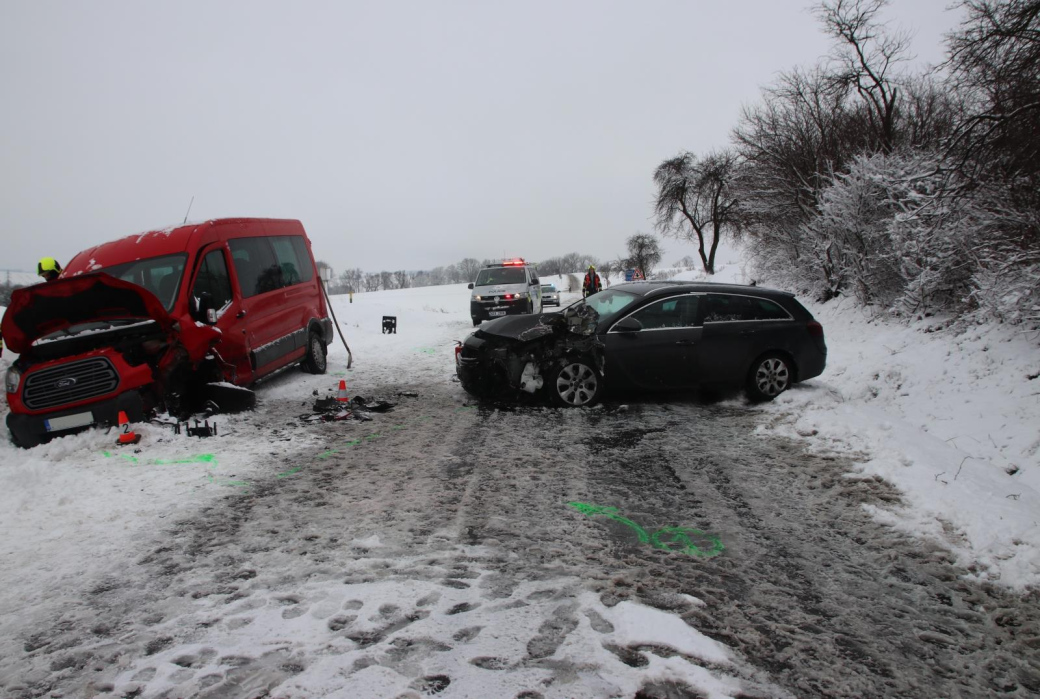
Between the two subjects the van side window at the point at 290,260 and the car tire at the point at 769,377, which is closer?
the car tire at the point at 769,377

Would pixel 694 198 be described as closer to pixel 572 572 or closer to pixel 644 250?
pixel 644 250

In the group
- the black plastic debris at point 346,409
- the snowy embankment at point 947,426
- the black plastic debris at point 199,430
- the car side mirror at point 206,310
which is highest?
the car side mirror at point 206,310

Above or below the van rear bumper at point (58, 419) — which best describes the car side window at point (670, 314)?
above

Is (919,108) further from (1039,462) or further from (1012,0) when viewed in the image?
(1039,462)

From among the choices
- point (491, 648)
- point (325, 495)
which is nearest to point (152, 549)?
point (325, 495)

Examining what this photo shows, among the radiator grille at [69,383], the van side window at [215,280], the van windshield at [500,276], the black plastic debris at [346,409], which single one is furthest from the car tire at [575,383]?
the van windshield at [500,276]

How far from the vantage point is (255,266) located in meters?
8.61

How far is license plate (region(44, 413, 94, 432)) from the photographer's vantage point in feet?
19.2

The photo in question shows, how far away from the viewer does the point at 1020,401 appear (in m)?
7.68

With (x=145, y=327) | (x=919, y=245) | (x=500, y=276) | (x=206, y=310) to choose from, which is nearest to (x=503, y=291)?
(x=500, y=276)

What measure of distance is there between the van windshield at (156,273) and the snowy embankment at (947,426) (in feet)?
23.8

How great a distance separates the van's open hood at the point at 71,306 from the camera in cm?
630

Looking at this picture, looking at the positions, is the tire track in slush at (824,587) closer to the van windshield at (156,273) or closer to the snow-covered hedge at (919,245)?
the van windshield at (156,273)

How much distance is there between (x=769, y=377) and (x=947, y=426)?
7.68 ft
